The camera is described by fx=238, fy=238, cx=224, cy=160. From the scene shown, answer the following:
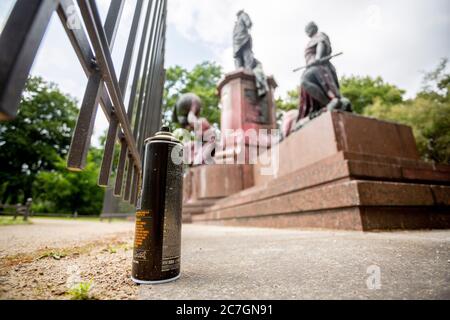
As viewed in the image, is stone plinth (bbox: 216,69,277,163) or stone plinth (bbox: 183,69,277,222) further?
stone plinth (bbox: 216,69,277,163)

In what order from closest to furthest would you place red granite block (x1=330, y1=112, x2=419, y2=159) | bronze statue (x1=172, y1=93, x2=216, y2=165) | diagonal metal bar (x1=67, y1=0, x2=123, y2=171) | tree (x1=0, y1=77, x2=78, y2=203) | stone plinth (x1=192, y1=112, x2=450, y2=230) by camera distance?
diagonal metal bar (x1=67, y1=0, x2=123, y2=171)
stone plinth (x1=192, y1=112, x2=450, y2=230)
red granite block (x1=330, y1=112, x2=419, y2=159)
bronze statue (x1=172, y1=93, x2=216, y2=165)
tree (x1=0, y1=77, x2=78, y2=203)

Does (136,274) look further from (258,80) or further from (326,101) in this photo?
(258,80)

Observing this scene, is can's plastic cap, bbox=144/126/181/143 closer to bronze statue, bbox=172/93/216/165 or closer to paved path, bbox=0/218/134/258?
paved path, bbox=0/218/134/258

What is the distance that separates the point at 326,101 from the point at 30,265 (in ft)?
16.8

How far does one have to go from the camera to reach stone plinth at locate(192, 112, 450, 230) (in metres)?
2.60

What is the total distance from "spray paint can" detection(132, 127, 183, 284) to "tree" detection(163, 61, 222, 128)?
71.0 feet

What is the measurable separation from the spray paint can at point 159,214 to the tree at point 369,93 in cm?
2634

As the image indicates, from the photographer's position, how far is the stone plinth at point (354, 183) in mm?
2596

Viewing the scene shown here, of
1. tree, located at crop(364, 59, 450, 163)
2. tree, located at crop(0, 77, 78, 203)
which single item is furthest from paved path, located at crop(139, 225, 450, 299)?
tree, located at crop(0, 77, 78, 203)

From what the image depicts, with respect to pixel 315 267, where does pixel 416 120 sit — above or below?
above

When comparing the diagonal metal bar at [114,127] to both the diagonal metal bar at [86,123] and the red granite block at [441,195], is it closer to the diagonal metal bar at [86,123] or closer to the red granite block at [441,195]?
the diagonal metal bar at [86,123]

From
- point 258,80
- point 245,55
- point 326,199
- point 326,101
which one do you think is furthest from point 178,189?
point 245,55

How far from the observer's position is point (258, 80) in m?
10.3

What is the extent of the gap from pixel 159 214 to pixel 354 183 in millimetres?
2292
